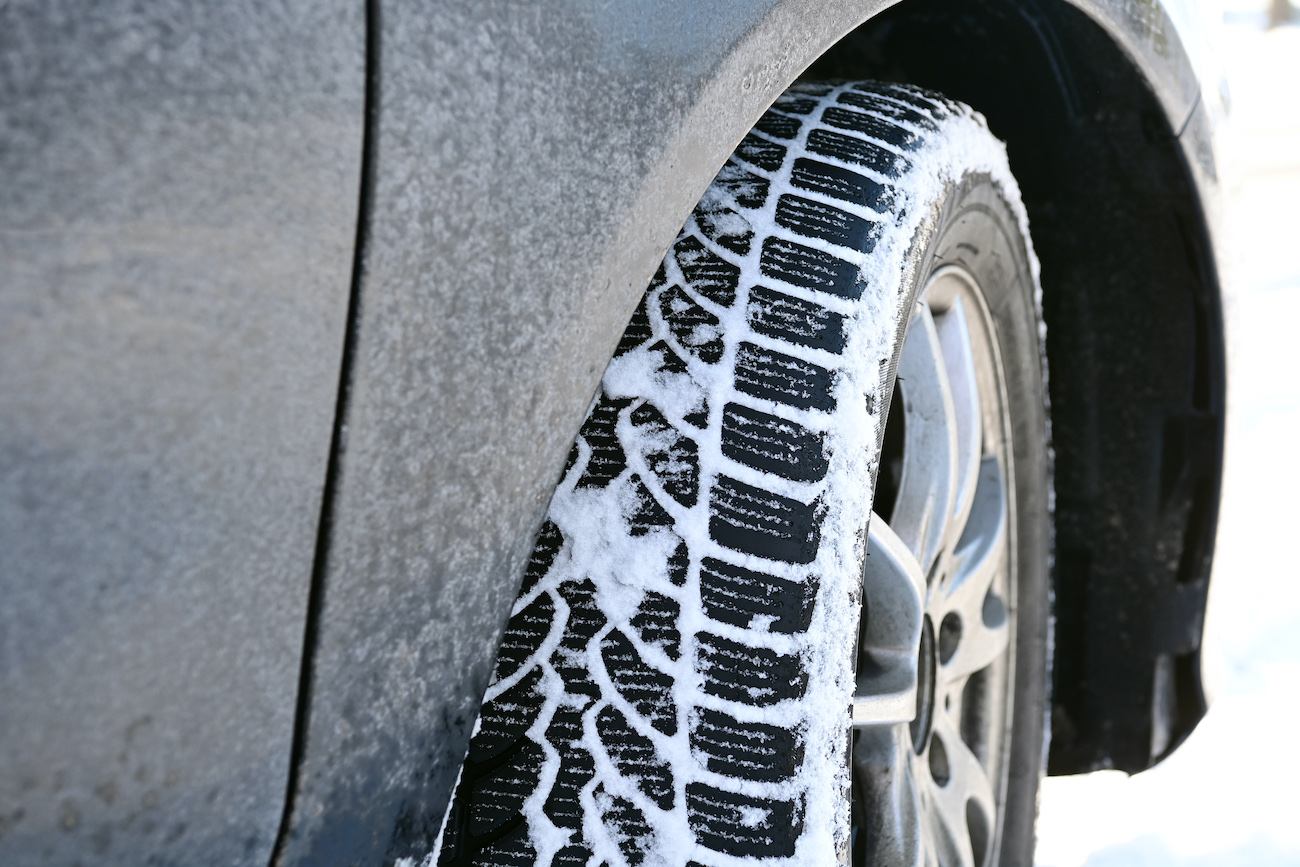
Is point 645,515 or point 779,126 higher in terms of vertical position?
point 779,126

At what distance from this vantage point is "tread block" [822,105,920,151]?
40.3 inches

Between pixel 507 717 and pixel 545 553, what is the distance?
129 mm

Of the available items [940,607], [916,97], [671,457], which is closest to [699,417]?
[671,457]

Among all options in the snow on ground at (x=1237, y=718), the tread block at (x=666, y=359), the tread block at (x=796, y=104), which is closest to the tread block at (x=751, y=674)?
the tread block at (x=666, y=359)

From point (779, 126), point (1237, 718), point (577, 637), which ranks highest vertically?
point (779, 126)

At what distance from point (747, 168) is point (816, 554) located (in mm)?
356

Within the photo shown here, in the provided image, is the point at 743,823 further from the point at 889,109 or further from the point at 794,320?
the point at 889,109

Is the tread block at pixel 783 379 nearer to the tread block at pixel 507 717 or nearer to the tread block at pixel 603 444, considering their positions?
the tread block at pixel 603 444

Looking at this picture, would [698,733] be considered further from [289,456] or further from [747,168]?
[747,168]

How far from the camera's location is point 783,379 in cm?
84

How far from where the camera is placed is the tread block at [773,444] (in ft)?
2.70

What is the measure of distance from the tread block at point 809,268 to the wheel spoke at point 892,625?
12.3 inches

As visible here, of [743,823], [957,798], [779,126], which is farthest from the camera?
[957,798]

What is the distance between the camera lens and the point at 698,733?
0.80 meters
